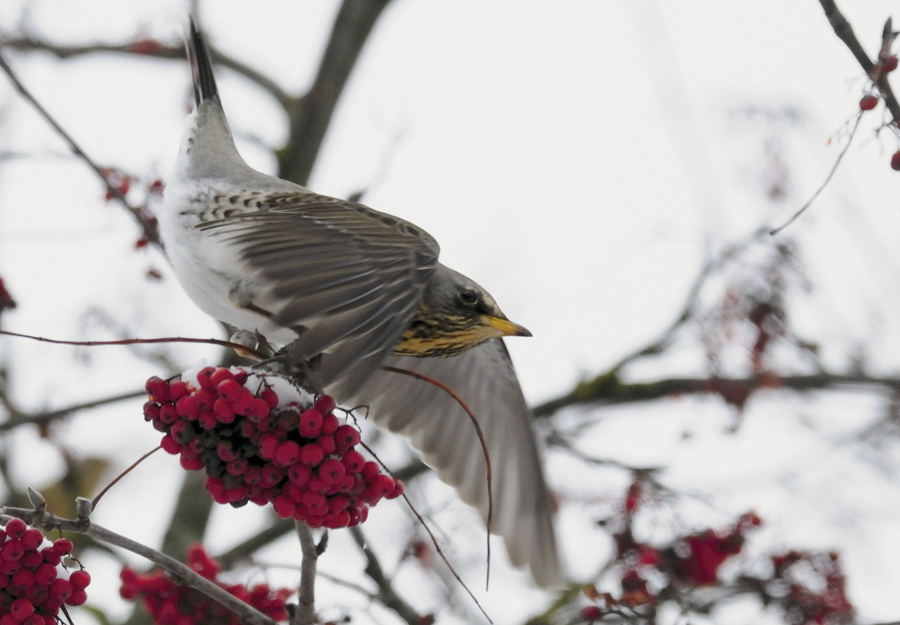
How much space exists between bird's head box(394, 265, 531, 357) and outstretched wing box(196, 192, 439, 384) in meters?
0.16

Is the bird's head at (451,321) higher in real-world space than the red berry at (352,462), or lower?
higher

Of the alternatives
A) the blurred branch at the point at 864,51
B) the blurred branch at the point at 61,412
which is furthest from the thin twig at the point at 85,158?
the blurred branch at the point at 864,51

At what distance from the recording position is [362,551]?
274cm

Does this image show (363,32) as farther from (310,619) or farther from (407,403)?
→ (310,619)

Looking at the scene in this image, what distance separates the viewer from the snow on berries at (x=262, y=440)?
6.86 feet

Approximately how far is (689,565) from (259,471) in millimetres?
1720

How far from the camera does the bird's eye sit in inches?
123

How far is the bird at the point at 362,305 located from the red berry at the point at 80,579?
61cm

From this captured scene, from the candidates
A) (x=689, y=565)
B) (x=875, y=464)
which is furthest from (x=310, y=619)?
(x=875, y=464)

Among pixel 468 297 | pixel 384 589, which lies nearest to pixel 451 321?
pixel 468 297

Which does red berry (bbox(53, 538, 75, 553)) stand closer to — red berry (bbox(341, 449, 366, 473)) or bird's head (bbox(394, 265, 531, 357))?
red berry (bbox(341, 449, 366, 473))

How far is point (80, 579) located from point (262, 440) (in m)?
0.45

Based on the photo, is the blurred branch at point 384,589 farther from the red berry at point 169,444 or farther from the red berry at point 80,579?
the red berry at point 80,579

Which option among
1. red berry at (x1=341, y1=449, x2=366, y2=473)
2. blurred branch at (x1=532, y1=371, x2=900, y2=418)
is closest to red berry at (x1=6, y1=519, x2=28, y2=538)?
red berry at (x1=341, y1=449, x2=366, y2=473)
